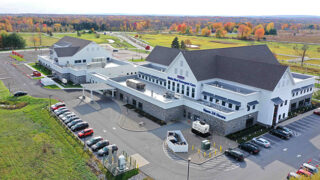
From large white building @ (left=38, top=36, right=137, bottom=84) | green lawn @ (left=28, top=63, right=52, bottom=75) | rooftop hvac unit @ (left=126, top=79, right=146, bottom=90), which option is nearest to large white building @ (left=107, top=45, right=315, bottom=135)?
rooftop hvac unit @ (left=126, top=79, right=146, bottom=90)

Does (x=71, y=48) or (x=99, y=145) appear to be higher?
(x=71, y=48)

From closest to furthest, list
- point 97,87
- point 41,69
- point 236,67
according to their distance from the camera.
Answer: point 236,67
point 97,87
point 41,69

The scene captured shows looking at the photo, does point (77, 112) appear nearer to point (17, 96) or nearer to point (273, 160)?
point (17, 96)

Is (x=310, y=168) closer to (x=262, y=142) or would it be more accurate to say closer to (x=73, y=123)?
(x=262, y=142)

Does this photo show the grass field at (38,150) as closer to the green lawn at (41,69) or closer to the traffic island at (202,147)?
the traffic island at (202,147)

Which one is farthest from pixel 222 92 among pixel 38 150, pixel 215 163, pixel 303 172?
pixel 38 150

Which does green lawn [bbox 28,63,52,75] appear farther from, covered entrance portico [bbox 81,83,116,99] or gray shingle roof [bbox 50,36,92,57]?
covered entrance portico [bbox 81,83,116,99]

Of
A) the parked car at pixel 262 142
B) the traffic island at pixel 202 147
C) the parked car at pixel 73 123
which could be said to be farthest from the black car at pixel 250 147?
the parked car at pixel 73 123
